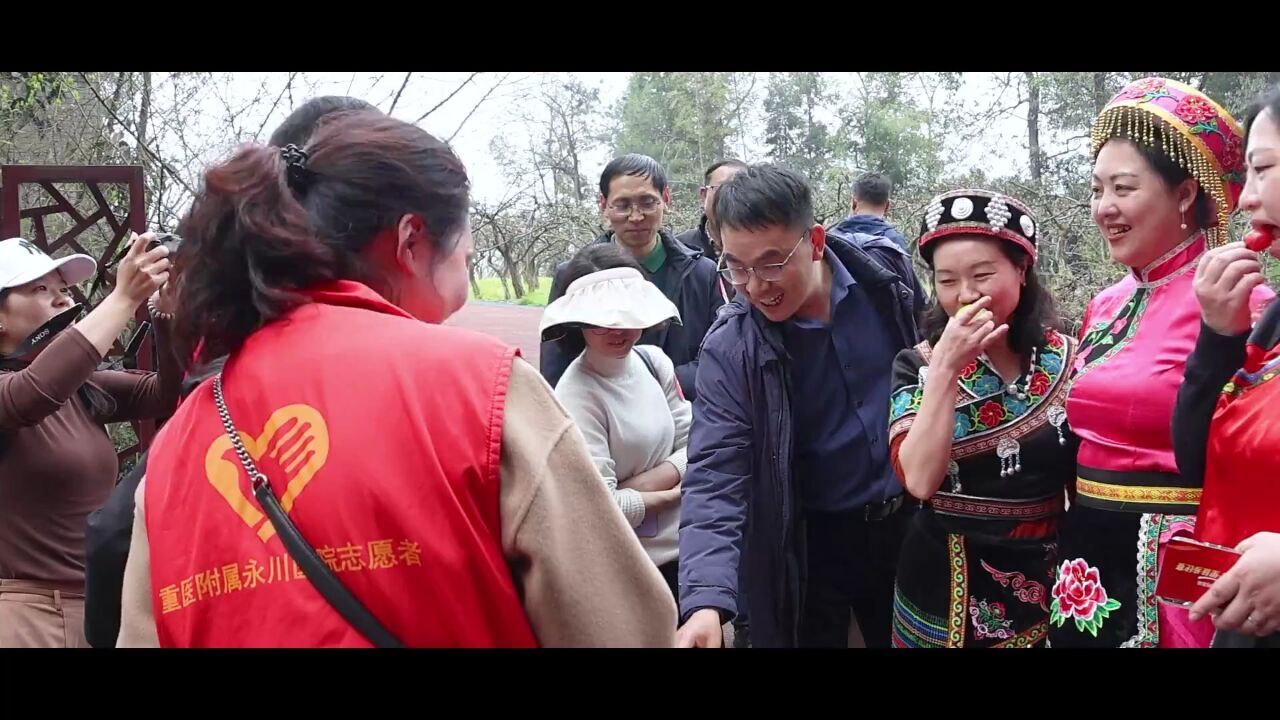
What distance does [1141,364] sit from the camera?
6.46 ft

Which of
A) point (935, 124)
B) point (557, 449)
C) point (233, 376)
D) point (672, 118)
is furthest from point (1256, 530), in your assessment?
point (672, 118)

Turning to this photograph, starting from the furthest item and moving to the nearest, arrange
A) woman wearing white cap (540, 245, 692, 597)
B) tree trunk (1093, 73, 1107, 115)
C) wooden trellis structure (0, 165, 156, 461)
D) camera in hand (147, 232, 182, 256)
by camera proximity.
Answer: tree trunk (1093, 73, 1107, 115), wooden trellis structure (0, 165, 156, 461), woman wearing white cap (540, 245, 692, 597), camera in hand (147, 232, 182, 256)

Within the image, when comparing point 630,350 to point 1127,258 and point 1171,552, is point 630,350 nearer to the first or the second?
point 1127,258

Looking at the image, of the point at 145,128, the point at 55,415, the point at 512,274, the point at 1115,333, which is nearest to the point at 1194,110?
the point at 1115,333

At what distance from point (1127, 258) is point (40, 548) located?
120 inches

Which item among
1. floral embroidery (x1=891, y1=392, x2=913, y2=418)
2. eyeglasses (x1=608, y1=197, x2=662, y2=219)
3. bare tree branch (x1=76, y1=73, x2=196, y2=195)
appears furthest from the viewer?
bare tree branch (x1=76, y1=73, x2=196, y2=195)

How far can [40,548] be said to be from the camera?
3072 millimetres

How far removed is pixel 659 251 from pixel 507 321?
3457 millimetres

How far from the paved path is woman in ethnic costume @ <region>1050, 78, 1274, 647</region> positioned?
4.92 m

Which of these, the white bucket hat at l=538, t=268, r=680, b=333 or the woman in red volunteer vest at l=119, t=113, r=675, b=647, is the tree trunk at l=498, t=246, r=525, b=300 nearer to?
the white bucket hat at l=538, t=268, r=680, b=333

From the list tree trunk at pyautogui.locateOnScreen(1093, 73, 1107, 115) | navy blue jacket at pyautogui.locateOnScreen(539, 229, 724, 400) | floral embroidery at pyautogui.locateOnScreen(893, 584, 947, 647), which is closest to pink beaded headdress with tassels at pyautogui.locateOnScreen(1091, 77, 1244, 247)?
floral embroidery at pyautogui.locateOnScreen(893, 584, 947, 647)

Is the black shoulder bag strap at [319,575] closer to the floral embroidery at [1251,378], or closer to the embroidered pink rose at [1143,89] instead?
the floral embroidery at [1251,378]

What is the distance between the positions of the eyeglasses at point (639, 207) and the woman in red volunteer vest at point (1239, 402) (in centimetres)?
252

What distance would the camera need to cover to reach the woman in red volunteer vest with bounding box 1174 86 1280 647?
1.57 meters
